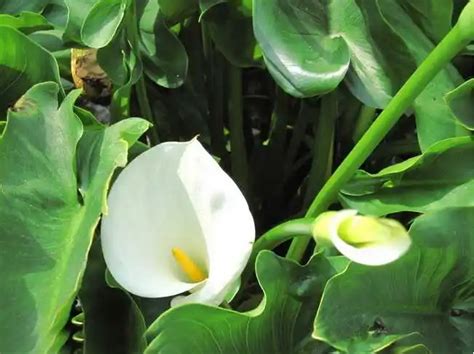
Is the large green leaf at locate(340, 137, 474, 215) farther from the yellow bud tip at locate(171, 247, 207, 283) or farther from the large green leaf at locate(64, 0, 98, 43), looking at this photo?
the large green leaf at locate(64, 0, 98, 43)

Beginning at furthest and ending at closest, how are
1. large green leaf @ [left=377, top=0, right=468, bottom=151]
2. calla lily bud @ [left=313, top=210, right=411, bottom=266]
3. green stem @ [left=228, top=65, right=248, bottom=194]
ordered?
green stem @ [left=228, top=65, right=248, bottom=194] → large green leaf @ [left=377, top=0, right=468, bottom=151] → calla lily bud @ [left=313, top=210, right=411, bottom=266]

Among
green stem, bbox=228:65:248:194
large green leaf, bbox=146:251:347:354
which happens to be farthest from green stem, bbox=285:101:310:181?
large green leaf, bbox=146:251:347:354

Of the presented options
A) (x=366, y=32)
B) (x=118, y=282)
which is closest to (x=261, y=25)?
(x=366, y=32)

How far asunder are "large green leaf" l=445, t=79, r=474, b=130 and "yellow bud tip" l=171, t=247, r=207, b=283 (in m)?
0.21

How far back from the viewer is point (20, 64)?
63 centimetres

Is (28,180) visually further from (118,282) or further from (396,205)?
(396,205)

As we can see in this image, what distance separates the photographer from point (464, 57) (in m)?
0.82

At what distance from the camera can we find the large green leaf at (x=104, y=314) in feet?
1.87

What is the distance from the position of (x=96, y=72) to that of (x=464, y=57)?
35 cm

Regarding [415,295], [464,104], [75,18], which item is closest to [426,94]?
[464,104]

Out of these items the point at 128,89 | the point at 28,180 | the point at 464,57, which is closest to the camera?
the point at 28,180

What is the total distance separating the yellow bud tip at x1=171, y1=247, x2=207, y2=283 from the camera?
0.59 m

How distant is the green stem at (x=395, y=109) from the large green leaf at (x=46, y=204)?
5.3 inches

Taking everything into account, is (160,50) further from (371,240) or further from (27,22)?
(371,240)
